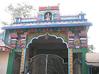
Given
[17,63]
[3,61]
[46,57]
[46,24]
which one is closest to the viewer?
[46,57]

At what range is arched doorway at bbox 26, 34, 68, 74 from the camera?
38.1 ft

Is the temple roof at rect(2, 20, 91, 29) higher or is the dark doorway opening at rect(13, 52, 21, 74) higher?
the temple roof at rect(2, 20, 91, 29)

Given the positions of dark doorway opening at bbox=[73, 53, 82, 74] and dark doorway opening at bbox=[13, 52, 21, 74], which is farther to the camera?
dark doorway opening at bbox=[13, 52, 21, 74]

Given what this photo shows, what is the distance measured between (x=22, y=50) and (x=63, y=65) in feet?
10.1

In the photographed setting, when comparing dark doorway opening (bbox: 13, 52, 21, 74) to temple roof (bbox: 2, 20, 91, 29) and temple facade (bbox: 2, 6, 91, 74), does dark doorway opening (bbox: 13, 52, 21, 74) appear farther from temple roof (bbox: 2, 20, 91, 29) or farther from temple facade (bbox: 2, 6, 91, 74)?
temple roof (bbox: 2, 20, 91, 29)

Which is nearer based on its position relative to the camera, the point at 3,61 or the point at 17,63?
the point at 3,61

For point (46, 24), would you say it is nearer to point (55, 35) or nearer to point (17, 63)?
point (55, 35)

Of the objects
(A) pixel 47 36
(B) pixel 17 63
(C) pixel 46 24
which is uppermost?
(C) pixel 46 24

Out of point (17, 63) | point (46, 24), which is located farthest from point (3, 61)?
point (46, 24)

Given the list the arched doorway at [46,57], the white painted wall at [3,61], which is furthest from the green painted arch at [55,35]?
the white painted wall at [3,61]

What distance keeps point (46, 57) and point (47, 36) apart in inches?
66.2

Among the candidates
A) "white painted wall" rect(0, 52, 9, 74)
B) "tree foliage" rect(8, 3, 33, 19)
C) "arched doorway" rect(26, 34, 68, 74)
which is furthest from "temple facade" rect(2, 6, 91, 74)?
"tree foliage" rect(8, 3, 33, 19)

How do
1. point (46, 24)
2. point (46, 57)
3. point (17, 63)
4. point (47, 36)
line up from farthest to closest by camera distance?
point (17, 63)
point (47, 36)
point (46, 24)
point (46, 57)

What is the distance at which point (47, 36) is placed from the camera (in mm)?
12125
